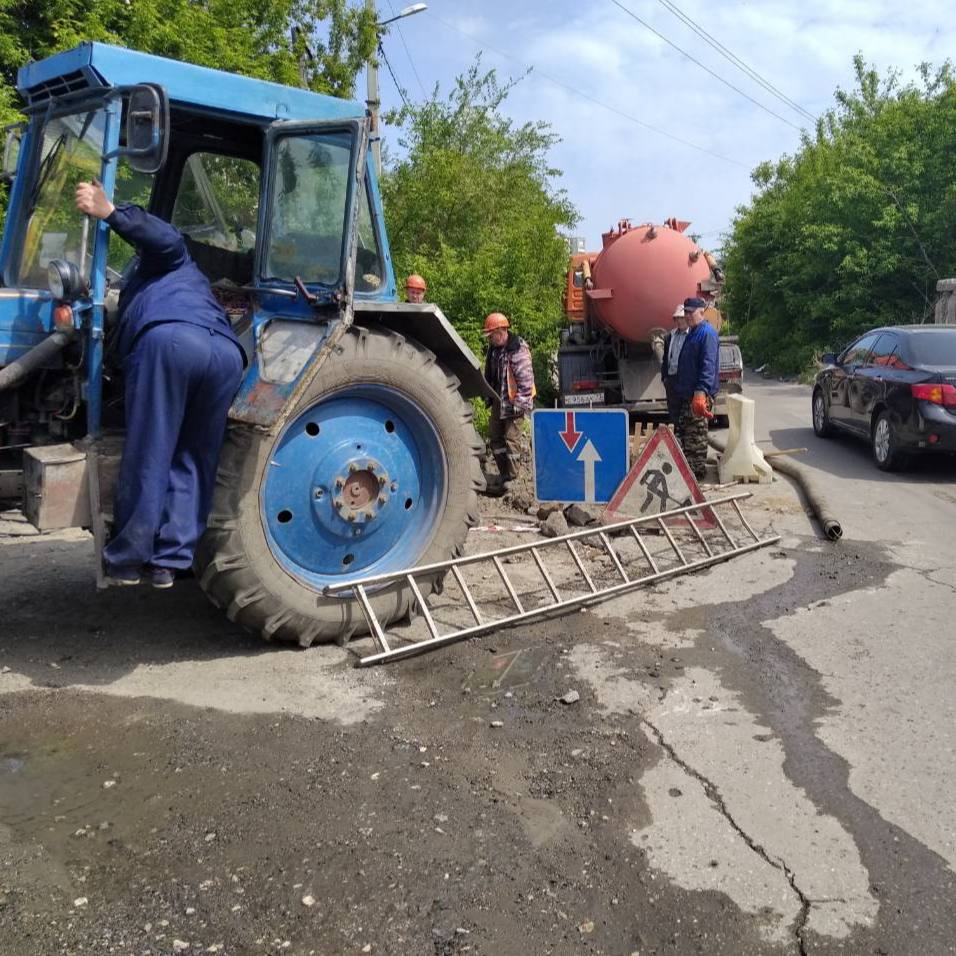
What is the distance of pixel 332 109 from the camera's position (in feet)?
15.8

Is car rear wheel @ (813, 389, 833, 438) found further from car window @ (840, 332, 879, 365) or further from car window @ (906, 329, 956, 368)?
car window @ (906, 329, 956, 368)

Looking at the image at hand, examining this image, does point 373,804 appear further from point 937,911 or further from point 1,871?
point 937,911

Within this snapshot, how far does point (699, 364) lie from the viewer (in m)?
8.39

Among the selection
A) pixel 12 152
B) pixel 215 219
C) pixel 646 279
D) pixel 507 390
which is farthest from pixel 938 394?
pixel 12 152

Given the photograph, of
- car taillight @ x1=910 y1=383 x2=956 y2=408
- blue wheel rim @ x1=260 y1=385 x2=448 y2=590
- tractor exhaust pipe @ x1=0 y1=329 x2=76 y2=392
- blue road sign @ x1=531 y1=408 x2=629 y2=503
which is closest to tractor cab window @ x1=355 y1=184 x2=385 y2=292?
blue wheel rim @ x1=260 y1=385 x2=448 y2=590

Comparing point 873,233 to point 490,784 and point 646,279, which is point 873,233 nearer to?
point 646,279

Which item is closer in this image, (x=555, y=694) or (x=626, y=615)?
(x=555, y=694)

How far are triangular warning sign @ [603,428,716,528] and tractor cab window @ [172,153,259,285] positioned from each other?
333 cm

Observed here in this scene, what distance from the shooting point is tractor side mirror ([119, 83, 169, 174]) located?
12.7 feet

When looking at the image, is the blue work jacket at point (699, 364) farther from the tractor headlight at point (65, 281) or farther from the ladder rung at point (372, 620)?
the tractor headlight at point (65, 281)

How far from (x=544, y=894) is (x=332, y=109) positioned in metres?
3.80

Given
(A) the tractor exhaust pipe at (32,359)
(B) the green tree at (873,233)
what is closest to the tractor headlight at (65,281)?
(A) the tractor exhaust pipe at (32,359)

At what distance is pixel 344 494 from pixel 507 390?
461 cm

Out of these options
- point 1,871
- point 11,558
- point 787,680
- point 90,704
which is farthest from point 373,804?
point 11,558
